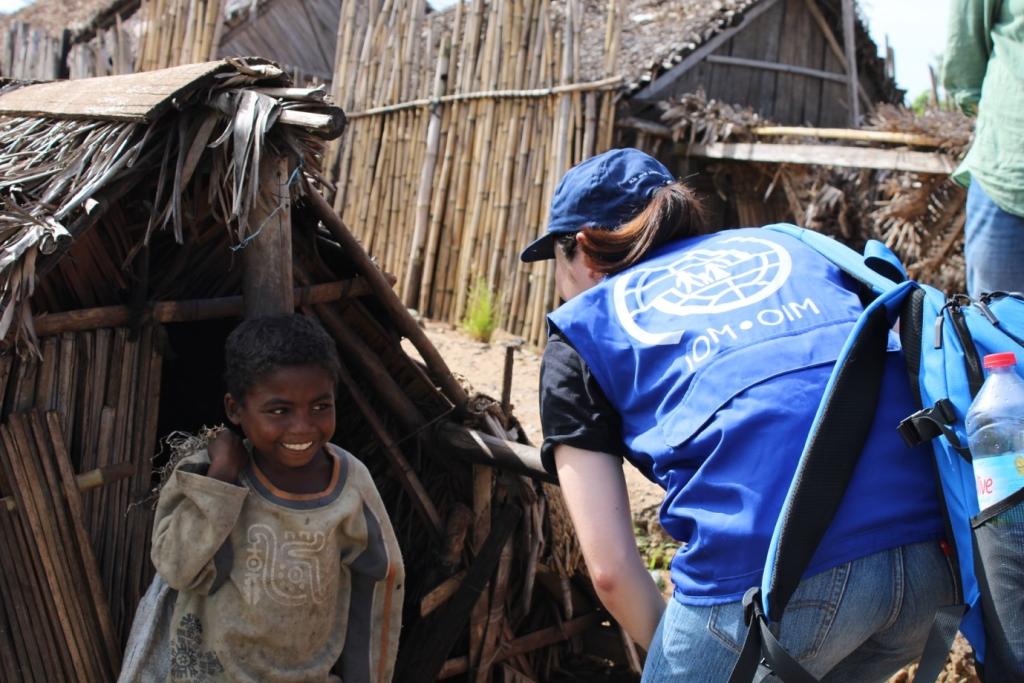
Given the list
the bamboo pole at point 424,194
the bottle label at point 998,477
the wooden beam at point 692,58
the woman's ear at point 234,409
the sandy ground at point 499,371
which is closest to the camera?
the bottle label at point 998,477

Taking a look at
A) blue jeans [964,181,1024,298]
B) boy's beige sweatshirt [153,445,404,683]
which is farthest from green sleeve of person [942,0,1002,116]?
boy's beige sweatshirt [153,445,404,683]

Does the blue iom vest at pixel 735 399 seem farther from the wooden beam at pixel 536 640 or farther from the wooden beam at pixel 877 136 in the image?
the wooden beam at pixel 877 136

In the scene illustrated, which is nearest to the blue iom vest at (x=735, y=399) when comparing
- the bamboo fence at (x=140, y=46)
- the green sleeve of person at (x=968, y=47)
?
the green sleeve of person at (x=968, y=47)

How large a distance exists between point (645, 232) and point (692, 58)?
943 cm

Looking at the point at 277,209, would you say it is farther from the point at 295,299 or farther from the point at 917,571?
the point at 917,571

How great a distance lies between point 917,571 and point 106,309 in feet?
7.95

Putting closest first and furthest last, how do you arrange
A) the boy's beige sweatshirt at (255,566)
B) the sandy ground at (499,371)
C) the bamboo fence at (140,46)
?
1. the boy's beige sweatshirt at (255,566)
2. the sandy ground at (499,371)
3. the bamboo fence at (140,46)

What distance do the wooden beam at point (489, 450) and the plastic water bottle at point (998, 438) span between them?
1486 millimetres

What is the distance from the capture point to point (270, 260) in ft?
10.2

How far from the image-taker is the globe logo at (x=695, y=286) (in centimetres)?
192

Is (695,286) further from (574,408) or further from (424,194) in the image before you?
(424,194)

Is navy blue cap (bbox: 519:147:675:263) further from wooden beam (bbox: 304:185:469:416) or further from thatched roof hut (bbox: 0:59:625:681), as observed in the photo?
wooden beam (bbox: 304:185:469:416)

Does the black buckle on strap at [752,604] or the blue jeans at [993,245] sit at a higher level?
the blue jeans at [993,245]

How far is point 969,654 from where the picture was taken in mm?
3961
